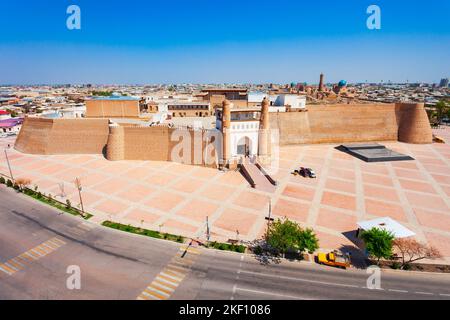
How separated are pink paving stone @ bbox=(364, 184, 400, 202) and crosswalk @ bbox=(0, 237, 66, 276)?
37694mm

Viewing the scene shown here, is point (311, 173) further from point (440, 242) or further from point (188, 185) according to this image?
point (188, 185)

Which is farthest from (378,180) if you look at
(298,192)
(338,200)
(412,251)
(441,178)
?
(412,251)

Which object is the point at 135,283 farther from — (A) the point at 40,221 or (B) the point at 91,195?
(B) the point at 91,195

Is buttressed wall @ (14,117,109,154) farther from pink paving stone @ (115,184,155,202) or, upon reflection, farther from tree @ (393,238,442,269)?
tree @ (393,238,442,269)

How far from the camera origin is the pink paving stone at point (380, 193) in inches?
1256

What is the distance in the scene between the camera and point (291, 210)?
28906 mm

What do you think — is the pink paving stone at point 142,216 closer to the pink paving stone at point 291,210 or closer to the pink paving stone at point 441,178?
the pink paving stone at point 291,210

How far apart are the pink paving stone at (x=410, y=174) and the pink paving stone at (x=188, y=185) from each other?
3328 centimetres

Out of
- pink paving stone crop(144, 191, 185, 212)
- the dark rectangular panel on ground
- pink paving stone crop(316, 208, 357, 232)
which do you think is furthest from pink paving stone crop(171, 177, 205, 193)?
the dark rectangular panel on ground

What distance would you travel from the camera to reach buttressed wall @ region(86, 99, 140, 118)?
60062 millimetres

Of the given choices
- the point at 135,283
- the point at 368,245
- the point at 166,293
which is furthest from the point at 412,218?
the point at 135,283

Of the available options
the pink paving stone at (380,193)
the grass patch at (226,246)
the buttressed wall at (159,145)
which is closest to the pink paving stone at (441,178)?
the pink paving stone at (380,193)

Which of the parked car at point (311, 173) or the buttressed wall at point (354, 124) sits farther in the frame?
the buttressed wall at point (354, 124)
